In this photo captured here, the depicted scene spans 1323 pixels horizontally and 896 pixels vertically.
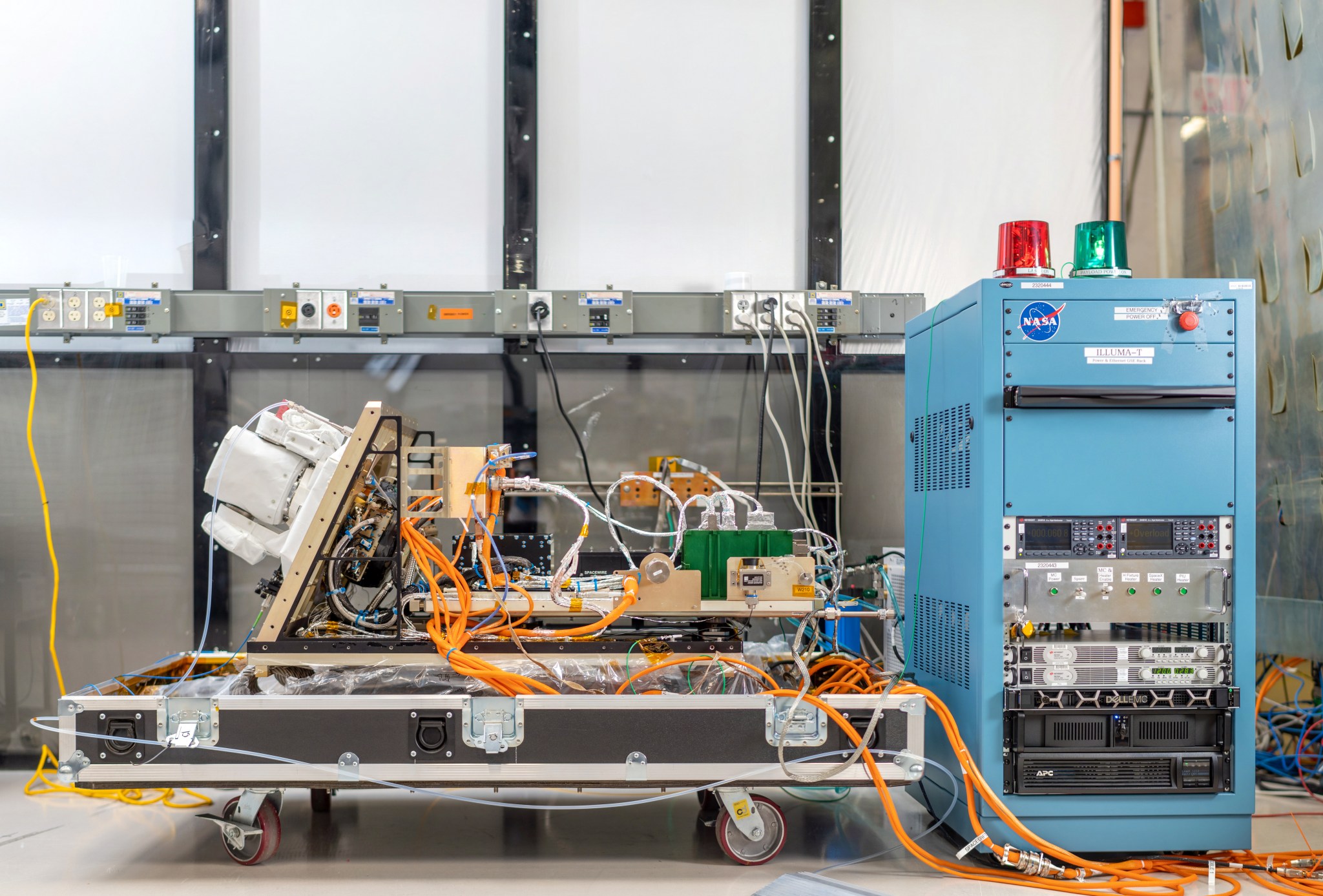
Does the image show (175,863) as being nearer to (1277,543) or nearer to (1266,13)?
(1277,543)

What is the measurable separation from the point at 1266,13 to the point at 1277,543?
6.51ft

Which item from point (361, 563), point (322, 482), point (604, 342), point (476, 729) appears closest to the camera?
point (476, 729)

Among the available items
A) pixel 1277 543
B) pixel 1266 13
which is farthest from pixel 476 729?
pixel 1266 13

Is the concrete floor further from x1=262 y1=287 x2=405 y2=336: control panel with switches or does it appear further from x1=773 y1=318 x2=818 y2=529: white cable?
x1=262 y1=287 x2=405 y2=336: control panel with switches

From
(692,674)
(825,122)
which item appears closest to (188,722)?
(692,674)

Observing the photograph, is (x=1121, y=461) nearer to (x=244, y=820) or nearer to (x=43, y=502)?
(x=244, y=820)

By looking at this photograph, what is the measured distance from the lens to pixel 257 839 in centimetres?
239

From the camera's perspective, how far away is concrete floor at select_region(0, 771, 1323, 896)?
2.28m

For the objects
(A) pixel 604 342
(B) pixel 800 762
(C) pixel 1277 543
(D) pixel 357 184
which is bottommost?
(B) pixel 800 762

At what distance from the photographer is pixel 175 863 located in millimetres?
2410

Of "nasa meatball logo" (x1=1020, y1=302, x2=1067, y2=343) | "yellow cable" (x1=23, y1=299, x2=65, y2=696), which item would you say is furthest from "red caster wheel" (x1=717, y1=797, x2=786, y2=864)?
"yellow cable" (x1=23, y1=299, x2=65, y2=696)

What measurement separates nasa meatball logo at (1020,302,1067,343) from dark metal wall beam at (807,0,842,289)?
1.27 m

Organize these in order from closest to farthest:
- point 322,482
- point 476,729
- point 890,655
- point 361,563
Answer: point 476,729 < point 322,482 < point 361,563 < point 890,655

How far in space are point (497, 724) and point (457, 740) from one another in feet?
0.37
